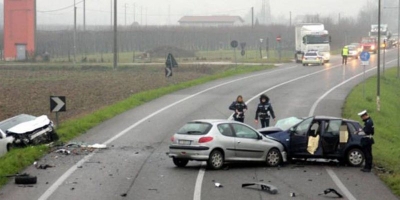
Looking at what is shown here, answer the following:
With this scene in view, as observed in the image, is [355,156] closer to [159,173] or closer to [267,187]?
[267,187]

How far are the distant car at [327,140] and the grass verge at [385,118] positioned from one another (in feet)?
2.84

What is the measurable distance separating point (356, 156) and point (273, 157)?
230 cm

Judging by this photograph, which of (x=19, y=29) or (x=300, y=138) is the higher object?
(x=19, y=29)

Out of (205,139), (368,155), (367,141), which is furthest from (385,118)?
(205,139)

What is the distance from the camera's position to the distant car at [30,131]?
27.0 metres

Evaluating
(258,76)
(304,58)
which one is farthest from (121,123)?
(304,58)

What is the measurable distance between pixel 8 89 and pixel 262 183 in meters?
38.6

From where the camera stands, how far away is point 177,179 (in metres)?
20.5

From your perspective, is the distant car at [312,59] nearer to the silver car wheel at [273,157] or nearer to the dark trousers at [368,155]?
the silver car wheel at [273,157]

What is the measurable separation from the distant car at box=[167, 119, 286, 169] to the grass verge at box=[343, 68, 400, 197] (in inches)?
119

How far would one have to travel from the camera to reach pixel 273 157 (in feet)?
76.6

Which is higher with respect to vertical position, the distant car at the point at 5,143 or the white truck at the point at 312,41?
the white truck at the point at 312,41

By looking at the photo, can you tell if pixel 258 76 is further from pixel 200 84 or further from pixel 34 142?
pixel 34 142

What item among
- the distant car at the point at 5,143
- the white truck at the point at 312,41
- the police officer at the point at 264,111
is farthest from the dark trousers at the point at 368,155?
the white truck at the point at 312,41
